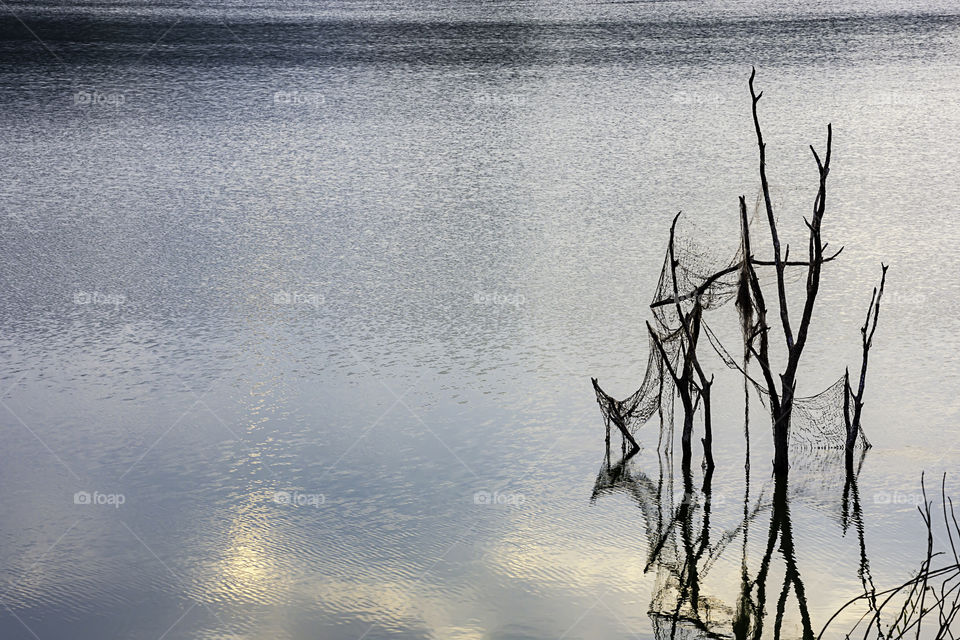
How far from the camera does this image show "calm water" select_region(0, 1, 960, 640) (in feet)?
30.6

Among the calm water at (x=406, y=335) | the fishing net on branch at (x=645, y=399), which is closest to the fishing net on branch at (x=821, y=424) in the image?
the calm water at (x=406, y=335)

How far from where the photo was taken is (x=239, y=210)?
64.6ft

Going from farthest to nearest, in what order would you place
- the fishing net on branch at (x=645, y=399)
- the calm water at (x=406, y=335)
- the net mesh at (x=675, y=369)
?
the fishing net on branch at (x=645, y=399), the net mesh at (x=675, y=369), the calm water at (x=406, y=335)

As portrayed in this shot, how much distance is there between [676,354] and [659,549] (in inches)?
79.5

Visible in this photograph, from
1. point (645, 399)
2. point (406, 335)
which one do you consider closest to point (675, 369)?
point (645, 399)

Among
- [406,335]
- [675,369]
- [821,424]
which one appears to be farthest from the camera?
[406,335]

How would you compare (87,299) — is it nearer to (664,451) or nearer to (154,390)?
(154,390)

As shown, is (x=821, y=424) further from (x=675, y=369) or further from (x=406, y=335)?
(x=406, y=335)

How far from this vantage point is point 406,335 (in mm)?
14203

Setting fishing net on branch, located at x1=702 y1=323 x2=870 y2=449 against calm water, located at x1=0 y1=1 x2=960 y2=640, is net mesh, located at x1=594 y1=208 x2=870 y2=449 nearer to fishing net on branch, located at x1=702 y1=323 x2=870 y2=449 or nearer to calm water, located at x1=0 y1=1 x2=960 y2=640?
fishing net on branch, located at x1=702 y1=323 x2=870 y2=449

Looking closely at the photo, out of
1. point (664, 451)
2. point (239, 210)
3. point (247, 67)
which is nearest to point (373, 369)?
point (664, 451)

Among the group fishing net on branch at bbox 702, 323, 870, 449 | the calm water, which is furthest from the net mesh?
the calm water

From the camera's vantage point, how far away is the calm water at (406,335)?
9.32 m

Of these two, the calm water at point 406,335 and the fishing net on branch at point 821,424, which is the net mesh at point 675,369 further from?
the calm water at point 406,335
